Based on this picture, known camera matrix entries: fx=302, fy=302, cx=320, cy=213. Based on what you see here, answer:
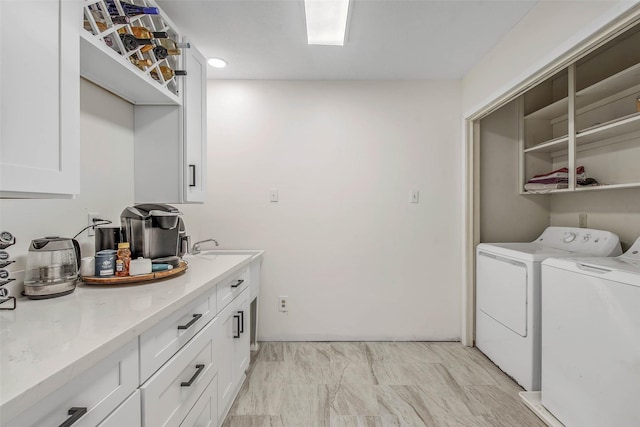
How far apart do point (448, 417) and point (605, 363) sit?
82cm

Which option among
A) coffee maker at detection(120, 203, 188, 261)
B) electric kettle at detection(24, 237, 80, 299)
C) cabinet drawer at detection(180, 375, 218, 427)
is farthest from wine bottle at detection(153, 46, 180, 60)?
cabinet drawer at detection(180, 375, 218, 427)

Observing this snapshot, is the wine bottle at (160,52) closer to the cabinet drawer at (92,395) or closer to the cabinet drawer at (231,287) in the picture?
the cabinet drawer at (231,287)

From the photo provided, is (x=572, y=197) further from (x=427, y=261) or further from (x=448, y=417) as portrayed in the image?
(x=448, y=417)

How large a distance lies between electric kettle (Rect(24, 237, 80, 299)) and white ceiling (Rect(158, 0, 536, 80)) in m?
1.42

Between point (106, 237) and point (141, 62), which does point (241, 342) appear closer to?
point (106, 237)

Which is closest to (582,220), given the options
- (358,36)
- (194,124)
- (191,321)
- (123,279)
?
(358,36)

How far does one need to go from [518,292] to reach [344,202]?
56.1 inches

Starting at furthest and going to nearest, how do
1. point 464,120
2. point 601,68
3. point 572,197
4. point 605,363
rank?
1. point 464,120
2. point 572,197
3. point 601,68
4. point 605,363

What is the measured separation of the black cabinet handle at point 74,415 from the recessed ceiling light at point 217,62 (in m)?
2.32

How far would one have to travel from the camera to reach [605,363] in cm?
135

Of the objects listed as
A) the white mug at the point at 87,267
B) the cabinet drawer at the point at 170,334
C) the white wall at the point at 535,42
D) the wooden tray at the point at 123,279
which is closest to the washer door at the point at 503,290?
the white wall at the point at 535,42

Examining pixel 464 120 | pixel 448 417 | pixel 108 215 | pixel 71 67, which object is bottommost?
pixel 448 417

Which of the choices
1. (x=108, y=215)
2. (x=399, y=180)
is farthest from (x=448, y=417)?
(x=108, y=215)

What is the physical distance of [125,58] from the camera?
1345 millimetres
